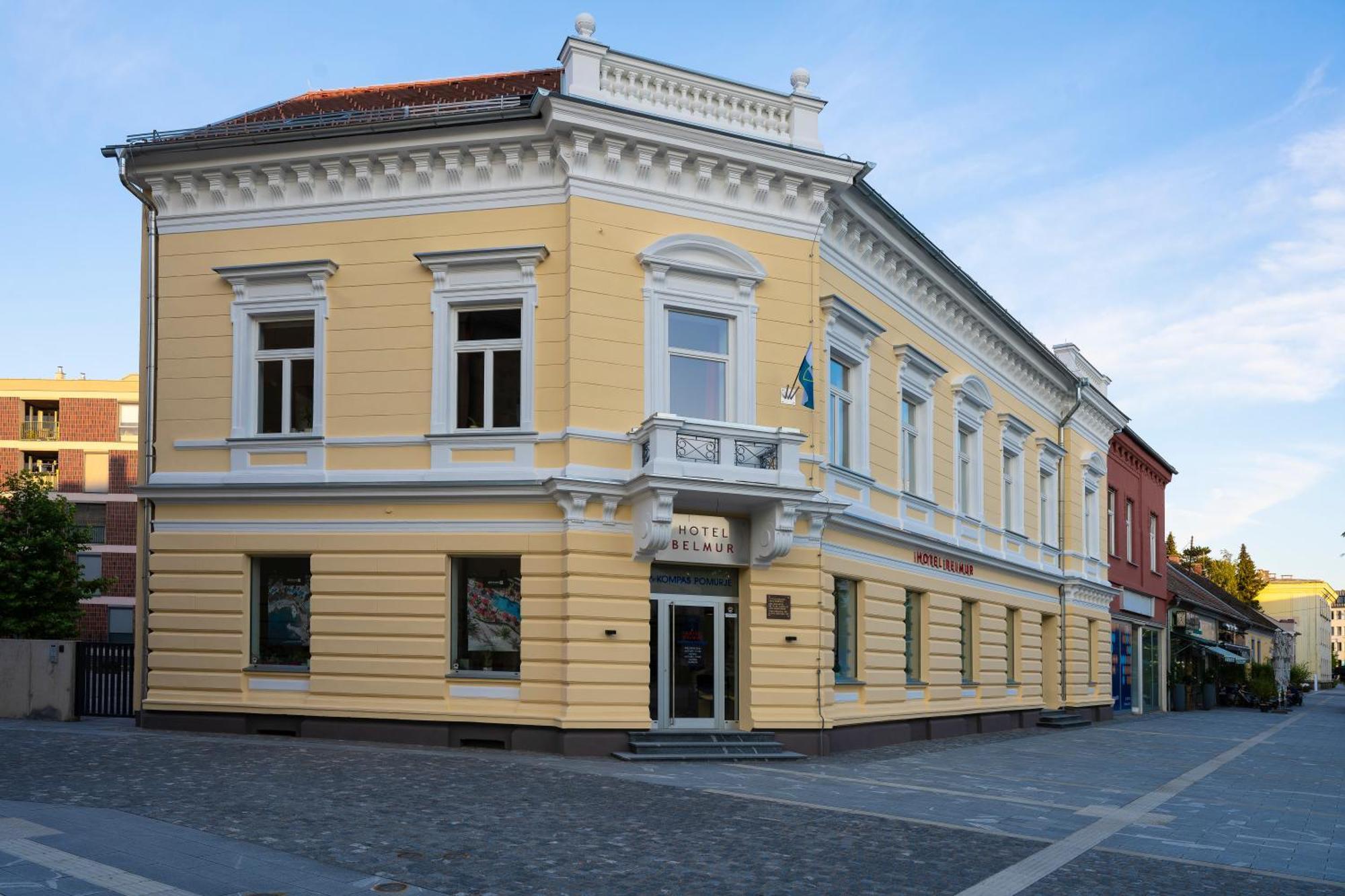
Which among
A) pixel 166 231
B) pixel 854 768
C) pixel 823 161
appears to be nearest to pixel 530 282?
pixel 823 161

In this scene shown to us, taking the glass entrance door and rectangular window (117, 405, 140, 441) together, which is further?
rectangular window (117, 405, 140, 441)

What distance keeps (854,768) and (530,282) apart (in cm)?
820

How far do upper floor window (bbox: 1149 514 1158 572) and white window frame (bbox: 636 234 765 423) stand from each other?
1172 inches

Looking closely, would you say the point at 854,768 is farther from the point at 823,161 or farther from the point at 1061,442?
the point at 1061,442

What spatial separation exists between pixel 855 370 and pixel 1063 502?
1478 cm

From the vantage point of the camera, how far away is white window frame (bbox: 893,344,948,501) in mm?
23328

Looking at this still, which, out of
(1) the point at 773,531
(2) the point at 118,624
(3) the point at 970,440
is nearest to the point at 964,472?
(3) the point at 970,440

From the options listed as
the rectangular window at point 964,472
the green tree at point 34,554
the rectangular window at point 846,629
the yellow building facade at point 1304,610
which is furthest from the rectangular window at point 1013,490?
the yellow building facade at point 1304,610

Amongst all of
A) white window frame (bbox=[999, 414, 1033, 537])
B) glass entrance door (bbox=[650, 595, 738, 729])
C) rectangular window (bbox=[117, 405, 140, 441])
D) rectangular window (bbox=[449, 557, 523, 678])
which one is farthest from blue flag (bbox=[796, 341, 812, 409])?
rectangular window (bbox=[117, 405, 140, 441])

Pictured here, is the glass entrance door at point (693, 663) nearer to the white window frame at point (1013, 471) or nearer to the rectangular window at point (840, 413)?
the rectangular window at point (840, 413)

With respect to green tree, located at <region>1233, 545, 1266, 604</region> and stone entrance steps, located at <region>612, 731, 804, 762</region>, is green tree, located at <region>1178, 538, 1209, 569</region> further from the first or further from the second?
stone entrance steps, located at <region>612, 731, 804, 762</region>

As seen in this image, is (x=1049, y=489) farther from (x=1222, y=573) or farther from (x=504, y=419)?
(x=1222, y=573)

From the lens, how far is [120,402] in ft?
210

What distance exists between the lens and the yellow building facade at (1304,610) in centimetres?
12425
